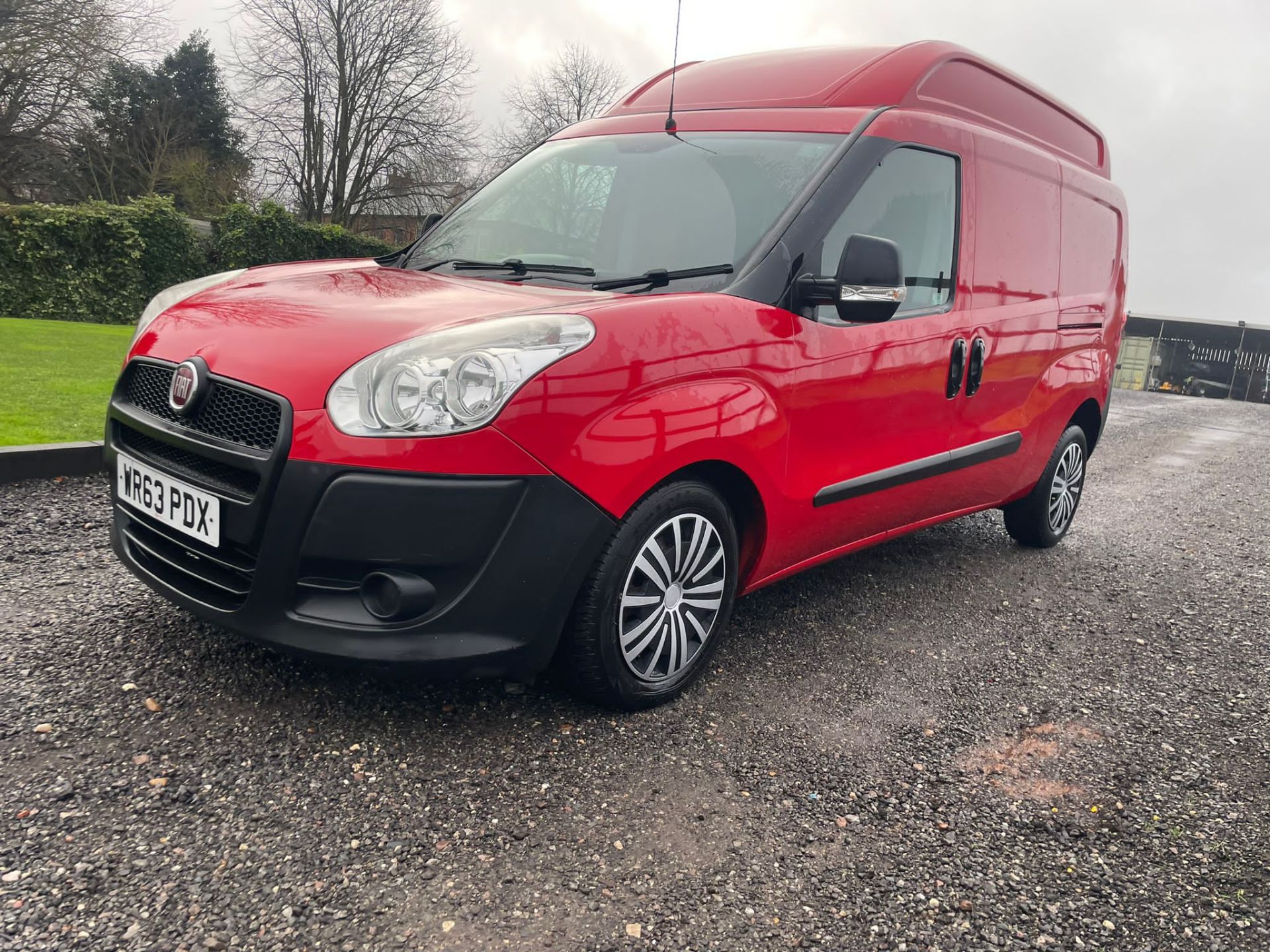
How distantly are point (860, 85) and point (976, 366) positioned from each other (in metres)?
1.22

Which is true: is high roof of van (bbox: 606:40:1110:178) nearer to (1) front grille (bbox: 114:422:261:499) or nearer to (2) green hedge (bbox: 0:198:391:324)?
(1) front grille (bbox: 114:422:261:499)

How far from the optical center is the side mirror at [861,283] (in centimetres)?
307

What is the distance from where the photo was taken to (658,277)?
3047 millimetres

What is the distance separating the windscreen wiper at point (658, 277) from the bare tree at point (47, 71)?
24.5 meters

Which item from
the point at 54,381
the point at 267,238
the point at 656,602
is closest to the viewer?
the point at 656,602

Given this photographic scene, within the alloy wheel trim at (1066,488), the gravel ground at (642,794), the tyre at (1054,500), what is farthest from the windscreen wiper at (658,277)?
the alloy wheel trim at (1066,488)

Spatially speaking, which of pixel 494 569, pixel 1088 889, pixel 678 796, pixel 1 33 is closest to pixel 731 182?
pixel 494 569

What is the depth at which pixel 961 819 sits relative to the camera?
2.53 meters

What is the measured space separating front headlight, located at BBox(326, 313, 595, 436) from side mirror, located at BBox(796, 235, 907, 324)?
1.05m

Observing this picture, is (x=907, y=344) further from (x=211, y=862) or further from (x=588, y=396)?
(x=211, y=862)

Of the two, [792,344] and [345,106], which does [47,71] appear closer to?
[345,106]

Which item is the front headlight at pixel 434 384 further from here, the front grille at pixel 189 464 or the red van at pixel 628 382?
the front grille at pixel 189 464

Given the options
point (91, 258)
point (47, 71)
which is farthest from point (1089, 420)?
point (47, 71)

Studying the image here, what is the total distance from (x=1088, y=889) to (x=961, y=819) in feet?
1.14
